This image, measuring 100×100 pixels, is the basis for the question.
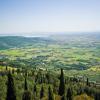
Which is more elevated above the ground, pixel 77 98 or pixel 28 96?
pixel 28 96

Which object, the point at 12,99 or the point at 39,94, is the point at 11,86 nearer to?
the point at 12,99

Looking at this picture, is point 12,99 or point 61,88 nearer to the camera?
point 12,99

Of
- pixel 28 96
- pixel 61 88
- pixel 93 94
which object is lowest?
pixel 93 94

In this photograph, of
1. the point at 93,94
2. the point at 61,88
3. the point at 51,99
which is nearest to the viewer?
the point at 51,99

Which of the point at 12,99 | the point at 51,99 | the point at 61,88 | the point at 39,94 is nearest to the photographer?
the point at 12,99

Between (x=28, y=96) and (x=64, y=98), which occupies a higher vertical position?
(x=28, y=96)

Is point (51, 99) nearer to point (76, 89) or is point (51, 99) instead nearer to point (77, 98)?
point (77, 98)

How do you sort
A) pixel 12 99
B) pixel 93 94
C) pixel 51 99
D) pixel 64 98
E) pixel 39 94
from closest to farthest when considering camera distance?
pixel 12 99 → pixel 51 99 → pixel 64 98 → pixel 39 94 → pixel 93 94

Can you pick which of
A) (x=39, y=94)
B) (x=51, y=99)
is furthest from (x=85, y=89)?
(x=51, y=99)

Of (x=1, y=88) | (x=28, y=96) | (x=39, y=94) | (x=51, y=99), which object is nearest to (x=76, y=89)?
(x=39, y=94)
